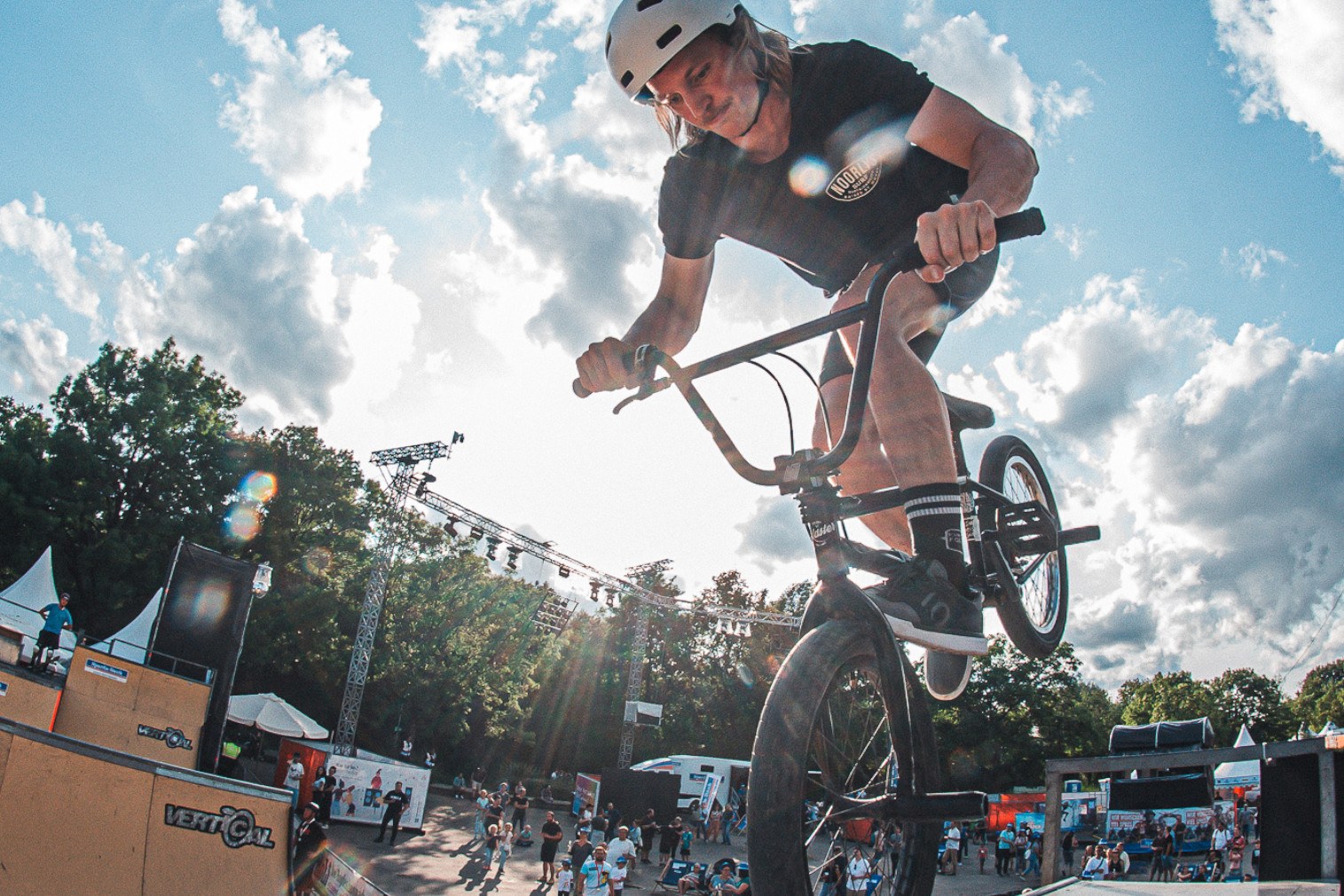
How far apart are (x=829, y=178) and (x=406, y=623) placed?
50.1 m

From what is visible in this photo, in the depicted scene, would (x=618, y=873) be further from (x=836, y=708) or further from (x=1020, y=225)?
(x=1020, y=225)

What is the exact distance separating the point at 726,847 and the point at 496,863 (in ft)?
42.9

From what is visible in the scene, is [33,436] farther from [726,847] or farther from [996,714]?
[996,714]

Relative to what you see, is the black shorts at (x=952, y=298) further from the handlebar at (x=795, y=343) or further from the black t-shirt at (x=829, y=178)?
the handlebar at (x=795, y=343)

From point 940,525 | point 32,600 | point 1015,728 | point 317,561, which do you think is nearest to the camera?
point 940,525

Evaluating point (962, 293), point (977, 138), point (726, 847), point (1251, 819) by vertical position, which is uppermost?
point (977, 138)

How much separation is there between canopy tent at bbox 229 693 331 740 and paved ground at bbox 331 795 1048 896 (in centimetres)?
295

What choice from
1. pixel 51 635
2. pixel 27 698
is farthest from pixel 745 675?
pixel 27 698

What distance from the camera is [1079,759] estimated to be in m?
5.81

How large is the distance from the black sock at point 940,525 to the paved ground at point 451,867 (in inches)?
524

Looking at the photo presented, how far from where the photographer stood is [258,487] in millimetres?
37094

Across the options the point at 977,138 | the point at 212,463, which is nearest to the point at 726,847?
the point at 212,463

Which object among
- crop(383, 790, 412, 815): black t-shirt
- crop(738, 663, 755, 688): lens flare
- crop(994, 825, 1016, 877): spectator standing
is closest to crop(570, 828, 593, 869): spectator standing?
crop(383, 790, 412, 815): black t-shirt

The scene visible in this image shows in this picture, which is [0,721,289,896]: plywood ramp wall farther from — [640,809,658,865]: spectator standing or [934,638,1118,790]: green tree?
[934,638,1118,790]: green tree
